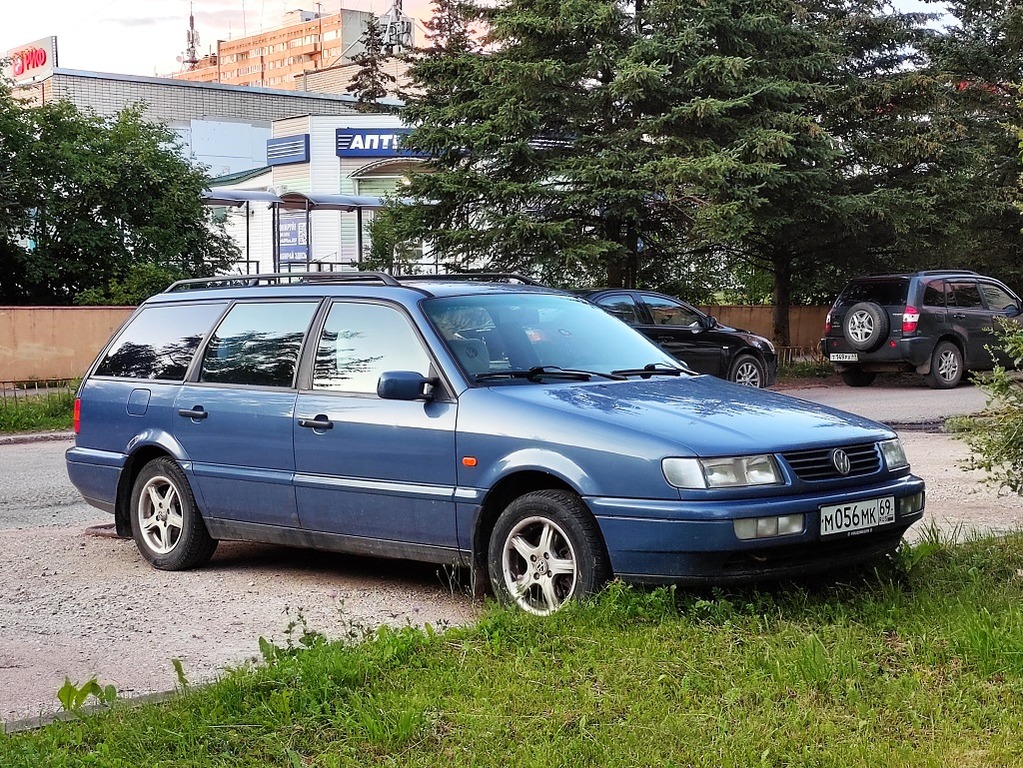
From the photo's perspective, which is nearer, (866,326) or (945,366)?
A: (866,326)

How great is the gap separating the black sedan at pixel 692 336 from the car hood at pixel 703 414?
12.6 m

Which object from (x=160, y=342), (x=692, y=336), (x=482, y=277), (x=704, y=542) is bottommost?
(x=704, y=542)

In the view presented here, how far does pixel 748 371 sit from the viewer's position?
67.2 ft

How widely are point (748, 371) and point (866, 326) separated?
2123 mm

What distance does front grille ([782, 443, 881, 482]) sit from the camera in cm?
585

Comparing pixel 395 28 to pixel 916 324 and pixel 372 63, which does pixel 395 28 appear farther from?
pixel 916 324

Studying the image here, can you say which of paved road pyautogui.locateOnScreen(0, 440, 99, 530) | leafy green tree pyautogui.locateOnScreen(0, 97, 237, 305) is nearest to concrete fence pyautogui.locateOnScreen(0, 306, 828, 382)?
leafy green tree pyautogui.locateOnScreen(0, 97, 237, 305)

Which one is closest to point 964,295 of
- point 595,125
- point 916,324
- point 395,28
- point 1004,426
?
point 916,324

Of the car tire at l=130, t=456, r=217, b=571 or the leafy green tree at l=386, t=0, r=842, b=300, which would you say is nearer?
the car tire at l=130, t=456, r=217, b=571

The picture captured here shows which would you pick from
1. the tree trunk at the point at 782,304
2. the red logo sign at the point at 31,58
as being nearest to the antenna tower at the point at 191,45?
the red logo sign at the point at 31,58

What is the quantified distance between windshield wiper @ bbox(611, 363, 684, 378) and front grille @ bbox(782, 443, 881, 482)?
130 cm

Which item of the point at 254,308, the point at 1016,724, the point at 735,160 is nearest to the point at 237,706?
the point at 1016,724

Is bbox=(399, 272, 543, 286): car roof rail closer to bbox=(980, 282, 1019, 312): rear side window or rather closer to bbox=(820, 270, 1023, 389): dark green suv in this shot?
bbox=(820, 270, 1023, 389): dark green suv

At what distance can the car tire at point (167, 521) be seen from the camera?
306 inches
